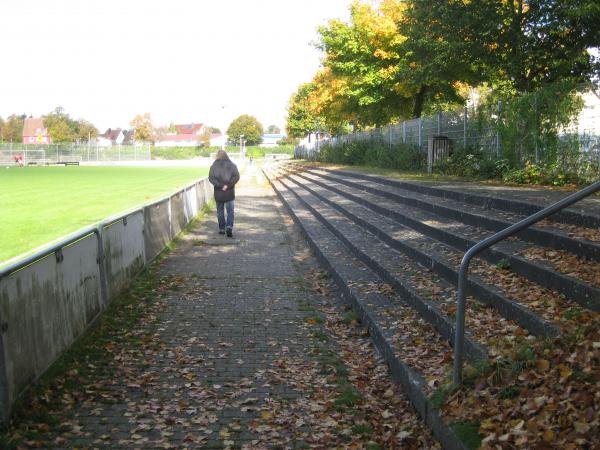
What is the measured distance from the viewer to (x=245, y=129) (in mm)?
159625

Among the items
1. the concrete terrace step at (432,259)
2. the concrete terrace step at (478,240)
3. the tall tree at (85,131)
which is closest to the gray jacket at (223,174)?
the concrete terrace step at (432,259)

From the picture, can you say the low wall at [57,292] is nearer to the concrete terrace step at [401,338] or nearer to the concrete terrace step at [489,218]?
the concrete terrace step at [401,338]

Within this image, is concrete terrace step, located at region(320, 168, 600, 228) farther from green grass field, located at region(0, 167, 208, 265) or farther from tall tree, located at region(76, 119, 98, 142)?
tall tree, located at region(76, 119, 98, 142)

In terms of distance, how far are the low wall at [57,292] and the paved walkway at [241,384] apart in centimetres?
37

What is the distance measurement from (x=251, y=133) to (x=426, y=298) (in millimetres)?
157535

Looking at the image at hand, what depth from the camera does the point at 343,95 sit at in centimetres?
3369

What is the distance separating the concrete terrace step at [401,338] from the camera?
13.7 feet

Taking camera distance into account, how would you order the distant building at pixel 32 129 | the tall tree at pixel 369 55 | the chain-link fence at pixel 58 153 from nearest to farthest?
the tall tree at pixel 369 55, the chain-link fence at pixel 58 153, the distant building at pixel 32 129

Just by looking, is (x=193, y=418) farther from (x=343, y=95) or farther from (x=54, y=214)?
(x=343, y=95)

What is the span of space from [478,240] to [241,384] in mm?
3734

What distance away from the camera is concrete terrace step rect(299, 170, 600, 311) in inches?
182

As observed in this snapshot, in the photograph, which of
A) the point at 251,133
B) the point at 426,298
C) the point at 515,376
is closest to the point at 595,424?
the point at 515,376

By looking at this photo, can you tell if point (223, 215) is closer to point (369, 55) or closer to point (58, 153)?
point (369, 55)

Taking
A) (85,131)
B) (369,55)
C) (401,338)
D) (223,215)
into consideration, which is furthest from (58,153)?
(401,338)
